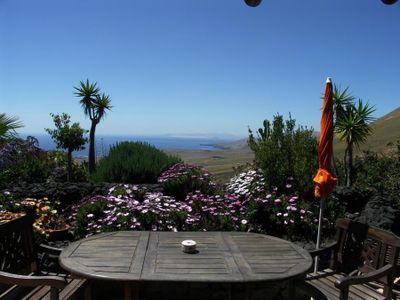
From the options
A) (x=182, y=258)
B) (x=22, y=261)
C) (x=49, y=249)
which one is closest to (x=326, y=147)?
(x=182, y=258)

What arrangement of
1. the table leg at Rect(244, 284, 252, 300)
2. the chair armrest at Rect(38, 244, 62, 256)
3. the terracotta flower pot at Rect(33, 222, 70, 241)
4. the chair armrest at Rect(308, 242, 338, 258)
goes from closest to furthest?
1. the table leg at Rect(244, 284, 252, 300)
2. the chair armrest at Rect(38, 244, 62, 256)
3. the chair armrest at Rect(308, 242, 338, 258)
4. the terracotta flower pot at Rect(33, 222, 70, 241)

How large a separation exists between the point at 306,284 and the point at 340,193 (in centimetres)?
401

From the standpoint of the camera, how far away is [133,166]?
9.44 metres

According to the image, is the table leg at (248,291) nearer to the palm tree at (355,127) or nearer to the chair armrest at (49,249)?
the chair armrest at (49,249)

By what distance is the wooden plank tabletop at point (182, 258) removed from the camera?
3279mm

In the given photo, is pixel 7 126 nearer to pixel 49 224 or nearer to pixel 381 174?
pixel 49 224

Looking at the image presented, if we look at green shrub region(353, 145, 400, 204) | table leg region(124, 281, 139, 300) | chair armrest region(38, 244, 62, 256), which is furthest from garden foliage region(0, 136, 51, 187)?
green shrub region(353, 145, 400, 204)

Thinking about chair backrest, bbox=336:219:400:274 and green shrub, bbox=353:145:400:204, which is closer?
chair backrest, bbox=336:219:400:274

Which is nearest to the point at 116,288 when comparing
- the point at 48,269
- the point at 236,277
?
the point at 48,269

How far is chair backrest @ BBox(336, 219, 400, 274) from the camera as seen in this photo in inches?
154

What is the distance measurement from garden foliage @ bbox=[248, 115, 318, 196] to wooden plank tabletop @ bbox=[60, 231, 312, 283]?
10.4ft

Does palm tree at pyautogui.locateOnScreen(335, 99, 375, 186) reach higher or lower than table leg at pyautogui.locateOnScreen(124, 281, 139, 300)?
higher

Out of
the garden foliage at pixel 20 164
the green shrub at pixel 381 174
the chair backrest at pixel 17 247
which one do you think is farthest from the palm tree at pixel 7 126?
the green shrub at pixel 381 174

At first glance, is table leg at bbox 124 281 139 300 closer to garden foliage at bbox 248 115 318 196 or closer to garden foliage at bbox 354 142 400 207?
garden foliage at bbox 248 115 318 196
